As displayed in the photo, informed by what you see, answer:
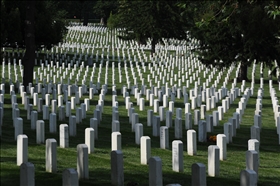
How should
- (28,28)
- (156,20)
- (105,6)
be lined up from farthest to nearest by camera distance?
(105,6) < (156,20) < (28,28)

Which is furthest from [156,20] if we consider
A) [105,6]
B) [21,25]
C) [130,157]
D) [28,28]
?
[105,6]

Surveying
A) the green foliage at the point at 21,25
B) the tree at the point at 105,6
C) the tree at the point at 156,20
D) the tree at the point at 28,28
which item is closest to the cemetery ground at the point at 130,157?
the tree at the point at 28,28

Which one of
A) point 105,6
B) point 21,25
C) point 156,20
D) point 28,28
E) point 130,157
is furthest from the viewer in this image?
point 105,6

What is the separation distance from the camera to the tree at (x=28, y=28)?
92.0 feet

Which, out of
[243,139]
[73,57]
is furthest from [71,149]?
[73,57]

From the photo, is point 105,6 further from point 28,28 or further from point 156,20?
point 28,28

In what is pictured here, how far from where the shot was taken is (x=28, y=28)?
28.0 metres

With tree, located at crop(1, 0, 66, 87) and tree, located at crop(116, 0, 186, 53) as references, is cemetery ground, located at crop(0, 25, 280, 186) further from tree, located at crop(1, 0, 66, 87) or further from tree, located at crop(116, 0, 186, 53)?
tree, located at crop(116, 0, 186, 53)

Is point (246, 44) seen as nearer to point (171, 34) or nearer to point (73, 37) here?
point (171, 34)

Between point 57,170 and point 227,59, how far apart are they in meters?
24.5

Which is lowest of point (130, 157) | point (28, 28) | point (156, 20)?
point (130, 157)

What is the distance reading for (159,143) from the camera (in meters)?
15.4

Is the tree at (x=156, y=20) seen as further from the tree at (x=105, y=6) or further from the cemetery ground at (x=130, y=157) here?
the tree at (x=105, y=6)

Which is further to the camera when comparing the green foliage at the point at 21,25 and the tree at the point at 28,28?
the green foliage at the point at 21,25
